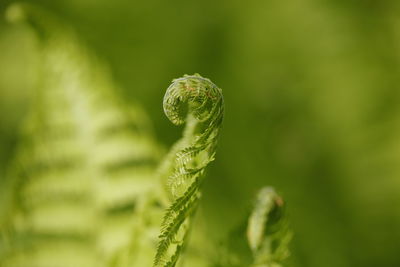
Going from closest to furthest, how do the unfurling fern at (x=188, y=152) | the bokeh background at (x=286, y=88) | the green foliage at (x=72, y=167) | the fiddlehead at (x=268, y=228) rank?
the unfurling fern at (x=188, y=152) < the fiddlehead at (x=268, y=228) < the green foliage at (x=72, y=167) < the bokeh background at (x=286, y=88)

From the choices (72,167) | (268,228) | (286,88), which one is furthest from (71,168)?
(286,88)

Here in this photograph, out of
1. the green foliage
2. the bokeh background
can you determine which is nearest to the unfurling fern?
the green foliage

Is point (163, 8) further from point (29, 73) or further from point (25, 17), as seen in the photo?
point (25, 17)

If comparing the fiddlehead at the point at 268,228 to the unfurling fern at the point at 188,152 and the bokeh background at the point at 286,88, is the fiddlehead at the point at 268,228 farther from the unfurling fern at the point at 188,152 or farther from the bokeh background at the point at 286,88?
the bokeh background at the point at 286,88

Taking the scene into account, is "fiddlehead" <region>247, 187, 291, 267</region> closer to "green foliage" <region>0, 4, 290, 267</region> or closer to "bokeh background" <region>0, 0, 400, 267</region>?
"green foliage" <region>0, 4, 290, 267</region>

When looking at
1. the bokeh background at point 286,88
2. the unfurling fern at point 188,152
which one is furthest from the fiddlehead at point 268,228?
the bokeh background at point 286,88

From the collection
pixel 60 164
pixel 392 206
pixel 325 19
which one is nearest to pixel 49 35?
pixel 60 164
